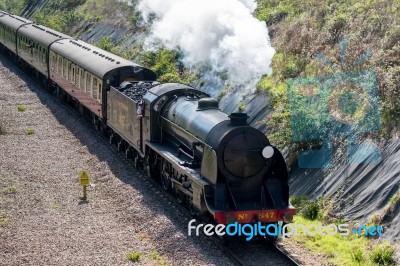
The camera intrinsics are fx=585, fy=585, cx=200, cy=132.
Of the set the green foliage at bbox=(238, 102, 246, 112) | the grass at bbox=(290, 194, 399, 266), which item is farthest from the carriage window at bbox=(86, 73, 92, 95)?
the grass at bbox=(290, 194, 399, 266)

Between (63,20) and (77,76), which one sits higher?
(63,20)

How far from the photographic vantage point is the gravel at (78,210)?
1327 centimetres

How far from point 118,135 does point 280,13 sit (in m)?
10.6

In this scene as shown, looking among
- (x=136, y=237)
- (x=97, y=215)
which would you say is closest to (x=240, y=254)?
(x=136, y=237)

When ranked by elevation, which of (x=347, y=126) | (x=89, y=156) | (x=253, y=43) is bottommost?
(x=89, y=156)

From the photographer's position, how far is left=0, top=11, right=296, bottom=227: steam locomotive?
44.2 ft

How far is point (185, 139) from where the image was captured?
15711 millimetres

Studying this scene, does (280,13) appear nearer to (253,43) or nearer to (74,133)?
(253,43)

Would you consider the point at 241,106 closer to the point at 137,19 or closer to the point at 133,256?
the point at 133,256

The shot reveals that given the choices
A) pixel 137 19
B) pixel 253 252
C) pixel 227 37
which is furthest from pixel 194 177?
pixel 137 19

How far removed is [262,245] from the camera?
13906 millimetres

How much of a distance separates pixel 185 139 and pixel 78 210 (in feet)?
11.7

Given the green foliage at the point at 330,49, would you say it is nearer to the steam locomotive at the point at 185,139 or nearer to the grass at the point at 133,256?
the steam locomotive at the point at 185,139

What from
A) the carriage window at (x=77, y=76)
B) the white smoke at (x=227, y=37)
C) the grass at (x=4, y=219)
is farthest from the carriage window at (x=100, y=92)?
the grass at (x=4, y=219)
